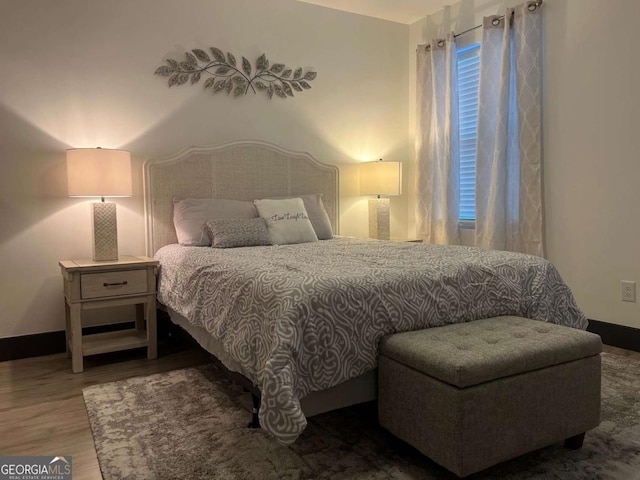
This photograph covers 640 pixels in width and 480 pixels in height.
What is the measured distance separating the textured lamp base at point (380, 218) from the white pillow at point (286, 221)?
817 mm

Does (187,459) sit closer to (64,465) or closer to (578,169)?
(64,465)

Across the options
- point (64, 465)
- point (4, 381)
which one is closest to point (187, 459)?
point (64, 465)

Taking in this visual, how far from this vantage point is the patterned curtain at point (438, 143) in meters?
4.28

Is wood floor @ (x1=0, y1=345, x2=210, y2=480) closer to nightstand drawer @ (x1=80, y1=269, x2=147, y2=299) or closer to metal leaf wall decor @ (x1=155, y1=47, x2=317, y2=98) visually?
nightstand drawer @ (x1=80, y1=269, x2=147, y2=299)

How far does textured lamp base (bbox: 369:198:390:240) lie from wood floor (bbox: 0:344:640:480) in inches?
71.1

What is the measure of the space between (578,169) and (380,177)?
1.50m

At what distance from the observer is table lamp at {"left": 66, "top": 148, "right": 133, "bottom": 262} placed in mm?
3025

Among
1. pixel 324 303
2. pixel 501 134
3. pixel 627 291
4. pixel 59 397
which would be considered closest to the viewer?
pixel 324 303

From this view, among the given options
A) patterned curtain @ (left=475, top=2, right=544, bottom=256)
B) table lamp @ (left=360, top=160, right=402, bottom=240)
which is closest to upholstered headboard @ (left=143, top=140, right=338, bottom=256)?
table lamp @ (left=360, top=160, right=402, bottom=240)

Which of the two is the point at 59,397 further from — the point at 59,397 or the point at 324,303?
the point at 324,303

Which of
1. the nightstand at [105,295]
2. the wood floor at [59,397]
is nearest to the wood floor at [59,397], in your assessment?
the wood floor at [59,397]

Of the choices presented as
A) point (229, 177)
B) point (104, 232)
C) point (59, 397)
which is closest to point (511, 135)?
point (229, 177)

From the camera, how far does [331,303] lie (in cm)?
187

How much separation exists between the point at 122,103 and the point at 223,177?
84cm
